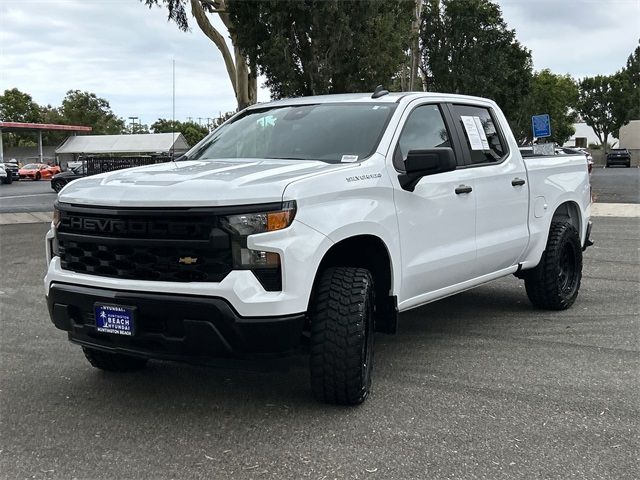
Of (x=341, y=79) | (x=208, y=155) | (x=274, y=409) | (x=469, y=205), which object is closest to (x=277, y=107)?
(x=208, y=155)

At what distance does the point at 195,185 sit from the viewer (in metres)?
3.87

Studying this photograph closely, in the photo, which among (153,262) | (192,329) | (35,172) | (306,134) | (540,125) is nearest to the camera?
(192,329)

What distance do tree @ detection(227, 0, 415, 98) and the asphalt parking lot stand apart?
42.6 feet

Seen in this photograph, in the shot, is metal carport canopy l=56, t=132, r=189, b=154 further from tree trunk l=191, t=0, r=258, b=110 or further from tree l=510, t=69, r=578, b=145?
tree trunk l=191, t=0, r=258, b=110

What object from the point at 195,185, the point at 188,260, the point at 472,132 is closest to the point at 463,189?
the point at 472,132

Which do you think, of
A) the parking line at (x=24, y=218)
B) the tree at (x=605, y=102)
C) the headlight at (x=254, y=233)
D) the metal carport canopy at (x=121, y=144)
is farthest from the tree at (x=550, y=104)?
the metal carport canopy at (x=121, y=144)

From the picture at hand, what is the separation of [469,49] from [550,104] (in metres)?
29.6

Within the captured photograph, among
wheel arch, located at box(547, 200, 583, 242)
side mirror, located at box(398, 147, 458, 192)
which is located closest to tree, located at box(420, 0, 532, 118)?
wheel arch, located at box(547, 200, 583, 242)

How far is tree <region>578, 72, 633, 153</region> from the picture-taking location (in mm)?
71938

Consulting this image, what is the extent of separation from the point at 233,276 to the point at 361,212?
931 millimetres

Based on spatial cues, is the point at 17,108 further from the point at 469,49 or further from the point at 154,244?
the point at 154,244

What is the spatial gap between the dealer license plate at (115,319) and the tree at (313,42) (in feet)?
47.6

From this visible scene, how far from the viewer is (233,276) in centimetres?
371

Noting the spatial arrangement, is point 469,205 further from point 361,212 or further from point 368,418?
point 368,418
